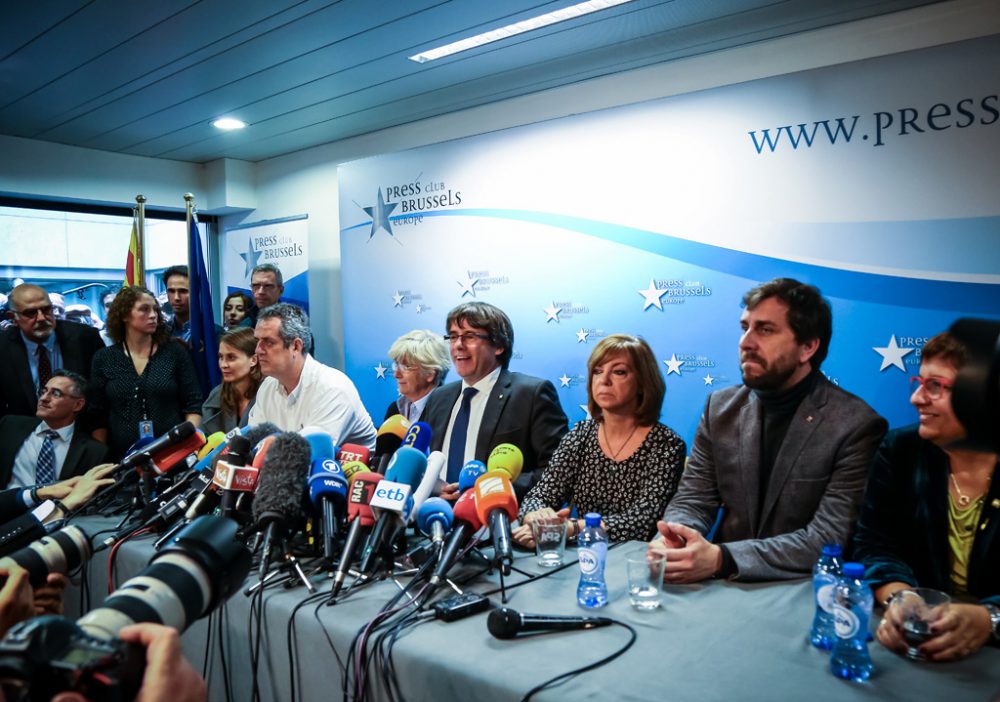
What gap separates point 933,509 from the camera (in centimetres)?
163

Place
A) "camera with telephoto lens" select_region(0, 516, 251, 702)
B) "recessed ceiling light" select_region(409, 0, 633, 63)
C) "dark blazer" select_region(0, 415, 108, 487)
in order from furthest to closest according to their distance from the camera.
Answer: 1. "dark blazer" select_region(0, 415, 108, 487)
2. "recessed ceiling light" select_region(409, 0, 633, 63)
3. "camera with telephoto lens" select_region(0, 516, 251, 702)

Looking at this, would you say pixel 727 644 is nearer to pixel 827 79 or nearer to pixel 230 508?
pixel 230 508

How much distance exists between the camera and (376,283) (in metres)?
4.89

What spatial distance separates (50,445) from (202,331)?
1.78 m

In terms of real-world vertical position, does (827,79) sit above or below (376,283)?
above

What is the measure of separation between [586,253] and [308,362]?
66.1 inches

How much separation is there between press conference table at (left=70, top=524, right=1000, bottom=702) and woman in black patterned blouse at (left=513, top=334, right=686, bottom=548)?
0.45m

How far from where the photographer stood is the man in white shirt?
2.98 meters

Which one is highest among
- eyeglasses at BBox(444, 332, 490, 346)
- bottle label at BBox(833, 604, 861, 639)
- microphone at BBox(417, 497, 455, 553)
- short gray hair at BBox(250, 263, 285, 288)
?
short gray hair at BBox(250, 263, 285, 288)

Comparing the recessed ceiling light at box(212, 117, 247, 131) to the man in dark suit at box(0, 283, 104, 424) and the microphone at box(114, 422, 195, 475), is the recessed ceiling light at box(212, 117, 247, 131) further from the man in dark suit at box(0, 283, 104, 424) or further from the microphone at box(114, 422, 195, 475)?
the microphone at box(114, 422, 195, 475)

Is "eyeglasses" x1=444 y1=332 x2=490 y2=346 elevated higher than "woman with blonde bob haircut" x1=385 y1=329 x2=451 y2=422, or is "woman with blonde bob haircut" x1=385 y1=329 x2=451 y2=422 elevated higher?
"eyeglasses" x1=444 y1=332 x2=490 y2=346

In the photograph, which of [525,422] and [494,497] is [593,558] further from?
[525,422]

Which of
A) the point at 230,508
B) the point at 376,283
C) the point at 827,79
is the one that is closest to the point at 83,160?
the point at 376,283

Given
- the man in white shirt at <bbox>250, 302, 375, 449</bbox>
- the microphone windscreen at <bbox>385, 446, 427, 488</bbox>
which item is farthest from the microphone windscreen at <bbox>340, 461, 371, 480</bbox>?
the man in white shirt at <bbox>250, 302, 375, 449</bbox>
